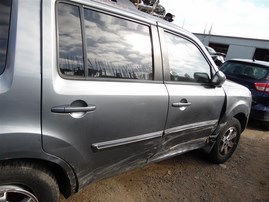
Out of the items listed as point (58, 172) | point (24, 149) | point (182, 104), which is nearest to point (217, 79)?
point (182, 104)

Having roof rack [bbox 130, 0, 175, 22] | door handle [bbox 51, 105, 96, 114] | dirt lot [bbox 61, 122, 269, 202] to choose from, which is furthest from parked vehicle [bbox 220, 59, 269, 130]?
door handle [bbox 51, 105, 96, 114]

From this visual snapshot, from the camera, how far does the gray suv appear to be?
1384 mm

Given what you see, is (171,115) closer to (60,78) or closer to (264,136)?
(60,78)

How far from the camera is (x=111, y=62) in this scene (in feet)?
6.11

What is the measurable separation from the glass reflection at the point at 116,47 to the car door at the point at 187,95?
26 cm

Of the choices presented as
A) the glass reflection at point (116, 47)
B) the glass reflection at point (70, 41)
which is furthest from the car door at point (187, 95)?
the glass reflection at point (70, 41)

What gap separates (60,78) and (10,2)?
51 centimetres

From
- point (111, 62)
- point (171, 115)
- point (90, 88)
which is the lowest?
point (171, 115)

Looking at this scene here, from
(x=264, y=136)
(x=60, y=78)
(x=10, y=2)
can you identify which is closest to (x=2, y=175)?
(x=60, y=78)

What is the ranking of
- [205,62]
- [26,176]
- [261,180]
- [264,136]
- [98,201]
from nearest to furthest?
[26,176]
[98,201]
[205,62]
[261,180]
[264,136]

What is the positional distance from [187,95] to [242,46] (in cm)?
2278

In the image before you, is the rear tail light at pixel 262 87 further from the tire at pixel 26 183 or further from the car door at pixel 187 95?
the tire at pixel 26 183

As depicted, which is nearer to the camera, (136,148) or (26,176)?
(26,176)

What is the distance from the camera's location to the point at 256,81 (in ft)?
16.7
